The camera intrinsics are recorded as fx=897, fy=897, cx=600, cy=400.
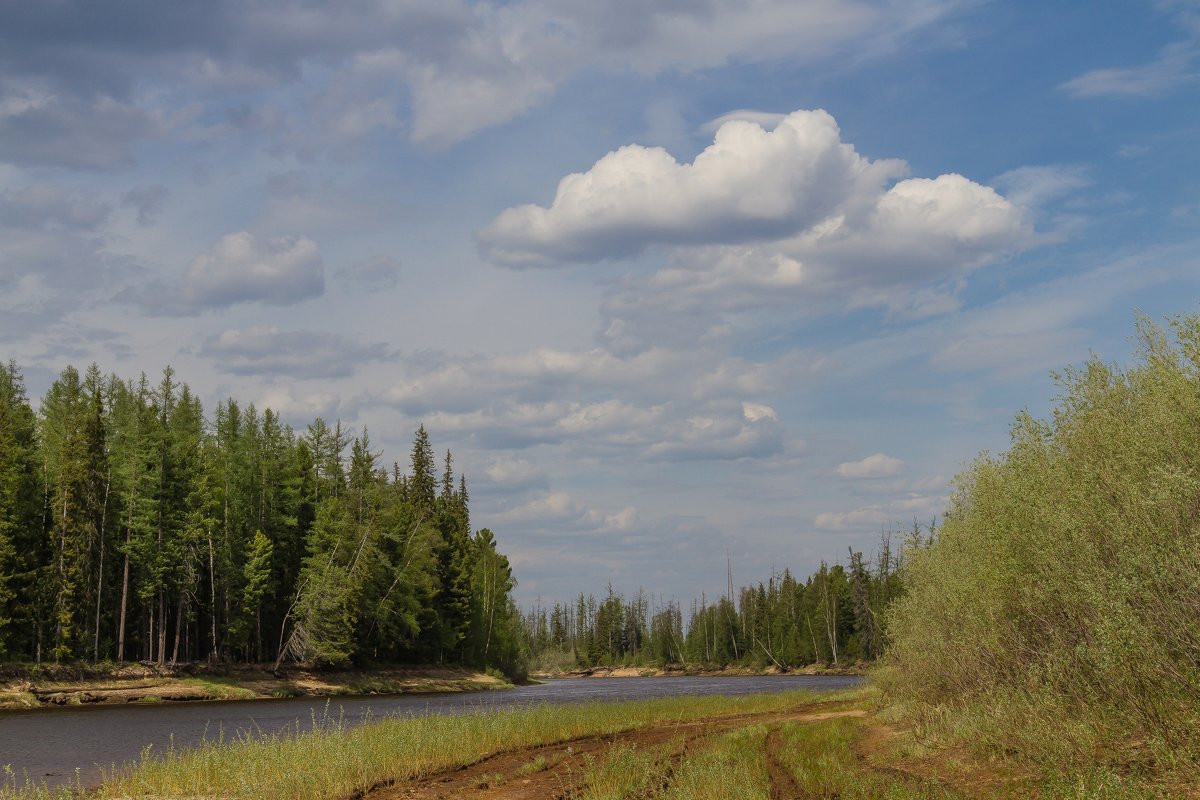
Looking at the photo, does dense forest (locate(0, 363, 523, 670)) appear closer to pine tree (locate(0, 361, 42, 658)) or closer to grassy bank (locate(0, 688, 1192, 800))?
pine tree (locate(0, 361, 42, 658))

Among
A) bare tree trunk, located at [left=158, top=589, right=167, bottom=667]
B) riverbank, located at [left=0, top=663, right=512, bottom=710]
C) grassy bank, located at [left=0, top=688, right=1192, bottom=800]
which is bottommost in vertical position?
riverbank, located at [left=0, top=663, right=512, bottom=710]

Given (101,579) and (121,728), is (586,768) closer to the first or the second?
(121,728)

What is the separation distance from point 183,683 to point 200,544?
40.1ft

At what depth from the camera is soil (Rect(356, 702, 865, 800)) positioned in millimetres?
20547

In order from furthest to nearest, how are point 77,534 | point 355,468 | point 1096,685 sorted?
point 355,468, point 77,534, point 1096,685

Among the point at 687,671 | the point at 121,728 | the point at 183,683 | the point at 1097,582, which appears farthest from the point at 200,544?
the point at 687,671

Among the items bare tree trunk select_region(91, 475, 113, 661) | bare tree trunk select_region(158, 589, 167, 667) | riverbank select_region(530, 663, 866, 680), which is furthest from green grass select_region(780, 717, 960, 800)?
riverbank select_region(530, 663, 866, 680)

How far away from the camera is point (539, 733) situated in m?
32.4

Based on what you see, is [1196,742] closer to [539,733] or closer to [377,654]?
[539,733]

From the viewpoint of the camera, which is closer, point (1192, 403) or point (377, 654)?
point (1192, 403)

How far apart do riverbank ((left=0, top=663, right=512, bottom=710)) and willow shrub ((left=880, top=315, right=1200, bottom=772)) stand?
5315cm

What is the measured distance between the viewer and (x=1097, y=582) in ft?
53.2

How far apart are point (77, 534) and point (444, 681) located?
37915 millimetres

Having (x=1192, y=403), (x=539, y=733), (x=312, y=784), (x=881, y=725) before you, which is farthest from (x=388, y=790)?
(x=881, y=725)
